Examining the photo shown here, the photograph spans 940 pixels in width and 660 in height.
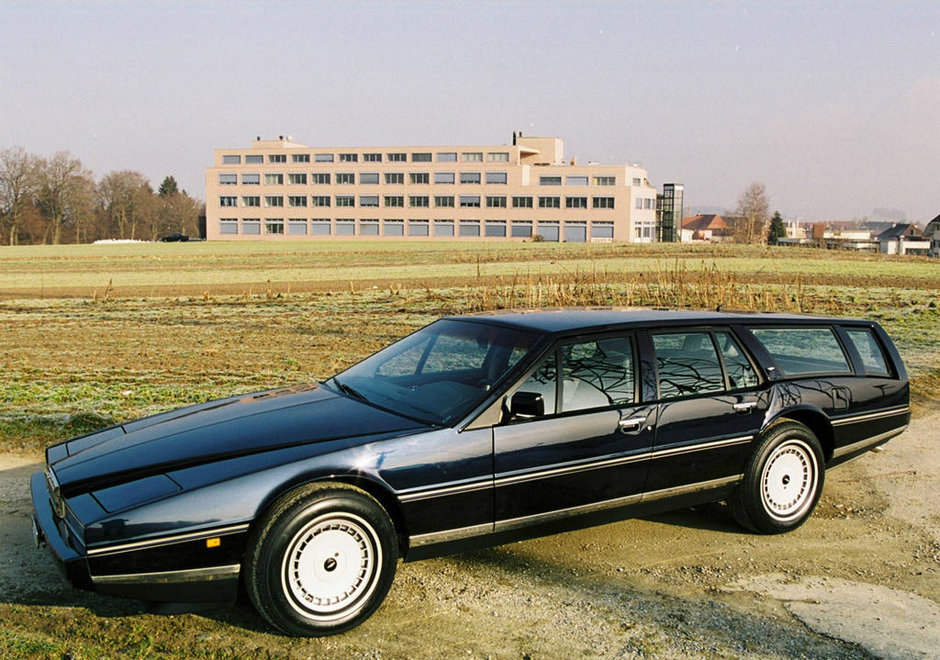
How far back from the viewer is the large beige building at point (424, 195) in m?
105

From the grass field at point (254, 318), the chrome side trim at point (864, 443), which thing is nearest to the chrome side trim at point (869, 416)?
the chrome side trim at point (864, 443)

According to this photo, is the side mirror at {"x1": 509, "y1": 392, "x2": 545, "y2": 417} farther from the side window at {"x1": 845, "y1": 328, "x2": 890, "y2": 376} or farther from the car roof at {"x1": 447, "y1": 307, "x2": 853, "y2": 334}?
the side window at {"x1": 845, "y1": 328, "x2": 890, "y2": 376}

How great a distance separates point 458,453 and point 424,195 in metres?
107

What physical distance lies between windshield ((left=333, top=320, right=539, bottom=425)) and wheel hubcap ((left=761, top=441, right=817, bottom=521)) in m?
1.95

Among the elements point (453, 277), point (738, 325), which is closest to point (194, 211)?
point (453, 277)

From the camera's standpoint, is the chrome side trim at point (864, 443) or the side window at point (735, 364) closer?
the side window at point (735, 364)

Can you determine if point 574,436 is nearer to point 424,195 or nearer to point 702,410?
point 702,410

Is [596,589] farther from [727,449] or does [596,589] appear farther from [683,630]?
[727,449]

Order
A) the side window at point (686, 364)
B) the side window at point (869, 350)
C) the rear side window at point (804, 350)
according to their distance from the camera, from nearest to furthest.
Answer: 1. the side window at point (686, 364)
2. the rear side window at point (804, 350)
3. the side window at point (869, 350)

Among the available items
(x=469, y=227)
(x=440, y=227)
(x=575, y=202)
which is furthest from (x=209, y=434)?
(x=440, y=227)

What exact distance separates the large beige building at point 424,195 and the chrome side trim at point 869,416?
98.9m

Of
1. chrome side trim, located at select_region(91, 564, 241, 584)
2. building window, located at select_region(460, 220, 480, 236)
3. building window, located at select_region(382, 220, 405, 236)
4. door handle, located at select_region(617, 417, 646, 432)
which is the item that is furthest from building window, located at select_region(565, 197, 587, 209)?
chrome side trim, located at select_region(91, 564, 241, 584)

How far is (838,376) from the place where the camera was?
18.8 feet

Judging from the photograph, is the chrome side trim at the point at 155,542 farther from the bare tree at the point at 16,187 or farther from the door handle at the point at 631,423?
the bare tree at the point at 16,187
